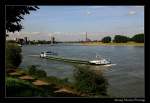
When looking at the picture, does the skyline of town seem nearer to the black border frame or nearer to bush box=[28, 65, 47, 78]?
the black border frame

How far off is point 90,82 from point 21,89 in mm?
383

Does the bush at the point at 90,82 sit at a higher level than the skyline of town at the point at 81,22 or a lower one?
lower

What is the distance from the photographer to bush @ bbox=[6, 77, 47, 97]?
7.50 ft

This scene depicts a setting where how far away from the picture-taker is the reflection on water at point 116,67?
7.52 feet

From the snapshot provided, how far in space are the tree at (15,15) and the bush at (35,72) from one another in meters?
0.23

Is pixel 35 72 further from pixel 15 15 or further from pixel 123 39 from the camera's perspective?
pixel 123 39

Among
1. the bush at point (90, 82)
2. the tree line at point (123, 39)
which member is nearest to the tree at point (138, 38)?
the tree line at point (123, 39)

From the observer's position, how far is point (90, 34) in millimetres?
2330

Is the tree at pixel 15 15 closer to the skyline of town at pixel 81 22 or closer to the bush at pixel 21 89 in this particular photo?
the skyline of town at pixel 81 22

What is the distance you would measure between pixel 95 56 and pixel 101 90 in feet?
0.63

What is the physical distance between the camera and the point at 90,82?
7.50 feet
